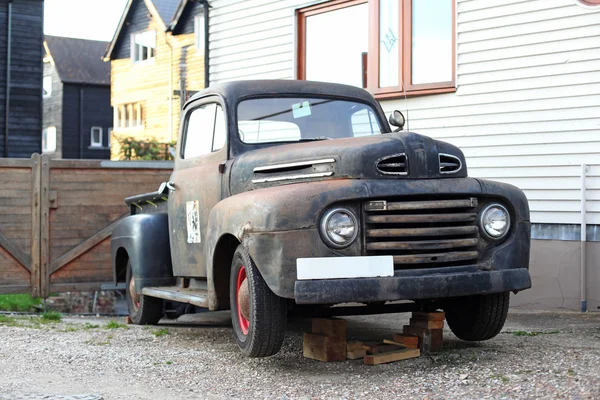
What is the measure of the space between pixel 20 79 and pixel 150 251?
18358 mm

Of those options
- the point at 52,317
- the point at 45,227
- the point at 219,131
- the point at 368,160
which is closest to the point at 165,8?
the point at 45,227

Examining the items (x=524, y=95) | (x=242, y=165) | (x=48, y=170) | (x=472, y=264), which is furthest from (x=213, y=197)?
(x=48, y=170)

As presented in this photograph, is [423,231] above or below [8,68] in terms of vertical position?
below

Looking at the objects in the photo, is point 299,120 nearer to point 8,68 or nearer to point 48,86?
point 8,68

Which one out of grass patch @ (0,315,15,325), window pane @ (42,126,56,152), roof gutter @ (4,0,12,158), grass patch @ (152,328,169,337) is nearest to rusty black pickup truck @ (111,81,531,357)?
grass patch @ (152,328,169,337)

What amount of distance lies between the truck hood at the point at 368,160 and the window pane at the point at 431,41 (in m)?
4.87

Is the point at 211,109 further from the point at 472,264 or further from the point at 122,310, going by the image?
the point at 122,310

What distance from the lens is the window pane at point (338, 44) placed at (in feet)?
39.1

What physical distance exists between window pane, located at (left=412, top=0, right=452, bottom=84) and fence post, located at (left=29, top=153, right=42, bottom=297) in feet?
17.0

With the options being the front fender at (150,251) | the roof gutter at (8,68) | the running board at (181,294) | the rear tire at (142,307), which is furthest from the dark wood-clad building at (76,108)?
the running board at (181,294)

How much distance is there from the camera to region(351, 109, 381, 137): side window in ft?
24.0

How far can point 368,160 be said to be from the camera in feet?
18.6

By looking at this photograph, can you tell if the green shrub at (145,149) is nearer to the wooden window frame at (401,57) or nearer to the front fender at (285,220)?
the wooden window frame at (401,57)

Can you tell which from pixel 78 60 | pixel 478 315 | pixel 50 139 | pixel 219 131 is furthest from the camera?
pixel 78 60
